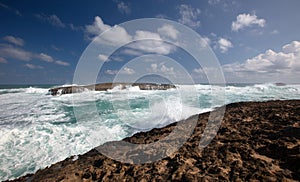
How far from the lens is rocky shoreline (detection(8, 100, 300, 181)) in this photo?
7.75 ft

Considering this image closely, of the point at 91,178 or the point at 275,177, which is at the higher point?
the point at 275,177

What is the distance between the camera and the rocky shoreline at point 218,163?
7.75 ft

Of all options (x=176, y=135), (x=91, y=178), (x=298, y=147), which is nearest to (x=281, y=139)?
(x=298, y=147)

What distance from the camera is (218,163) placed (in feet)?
8.84

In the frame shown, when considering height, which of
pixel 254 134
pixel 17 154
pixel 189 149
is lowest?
pixel 17 154

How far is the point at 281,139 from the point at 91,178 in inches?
147

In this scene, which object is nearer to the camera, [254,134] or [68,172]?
[68,172]

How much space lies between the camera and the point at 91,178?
2.74 meters

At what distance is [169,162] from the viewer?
2.99 metres

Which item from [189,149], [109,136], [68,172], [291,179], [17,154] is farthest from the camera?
[109,136]

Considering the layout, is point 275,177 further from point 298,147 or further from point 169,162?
point 169,162

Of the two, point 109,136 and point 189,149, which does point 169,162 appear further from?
point 109,136

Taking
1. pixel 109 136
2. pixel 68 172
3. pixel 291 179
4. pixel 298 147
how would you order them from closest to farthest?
pixel 291 179
pixel 298 147
pixel 68 172
pixel 109 136

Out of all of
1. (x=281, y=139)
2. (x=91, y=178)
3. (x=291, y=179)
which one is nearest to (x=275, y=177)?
(x=291, y=179)
